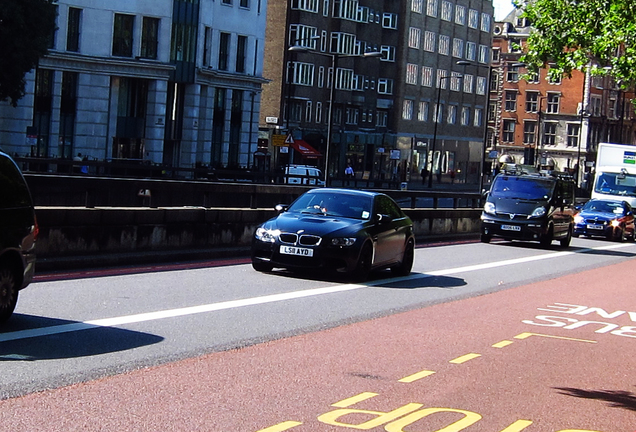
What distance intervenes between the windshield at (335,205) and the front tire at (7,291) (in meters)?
8.18

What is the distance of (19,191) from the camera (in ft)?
35.8

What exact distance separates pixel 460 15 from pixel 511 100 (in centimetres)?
2676

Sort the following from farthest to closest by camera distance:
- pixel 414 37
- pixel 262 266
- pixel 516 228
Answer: pixel 414 37 → pixel 516 228 → pixel 262 266

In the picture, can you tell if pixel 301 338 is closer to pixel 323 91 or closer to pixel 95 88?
pixel 95 88

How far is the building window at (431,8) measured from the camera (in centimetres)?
10031

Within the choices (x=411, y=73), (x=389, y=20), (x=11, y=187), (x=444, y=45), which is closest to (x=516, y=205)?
(x=11, y=187)

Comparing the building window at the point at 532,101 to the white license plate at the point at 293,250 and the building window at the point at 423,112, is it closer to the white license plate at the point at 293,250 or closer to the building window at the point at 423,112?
the building window at the point at 423,112

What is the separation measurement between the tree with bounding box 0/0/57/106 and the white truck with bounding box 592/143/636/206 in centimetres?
2391

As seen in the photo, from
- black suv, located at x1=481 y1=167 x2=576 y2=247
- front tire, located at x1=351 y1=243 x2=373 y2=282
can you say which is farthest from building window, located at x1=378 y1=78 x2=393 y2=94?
front tire, located at x1=351 y1=243 x2=373 y2=282

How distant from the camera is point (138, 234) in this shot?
18.8m

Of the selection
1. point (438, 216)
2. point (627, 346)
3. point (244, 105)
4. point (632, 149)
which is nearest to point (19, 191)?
point (627, 346)

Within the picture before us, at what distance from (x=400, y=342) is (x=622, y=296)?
329 inches

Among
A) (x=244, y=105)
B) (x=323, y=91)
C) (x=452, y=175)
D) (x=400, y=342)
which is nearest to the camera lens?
(x=400, y=342)

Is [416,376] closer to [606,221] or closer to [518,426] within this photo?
[518,426]
